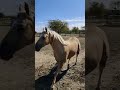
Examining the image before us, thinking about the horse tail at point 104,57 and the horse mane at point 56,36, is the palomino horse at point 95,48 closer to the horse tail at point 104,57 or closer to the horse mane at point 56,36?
the horse tail at point 104,57

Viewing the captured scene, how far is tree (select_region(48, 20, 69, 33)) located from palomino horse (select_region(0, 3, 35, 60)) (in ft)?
0.74

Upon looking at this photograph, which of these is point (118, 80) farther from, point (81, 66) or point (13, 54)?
point (13, 54)

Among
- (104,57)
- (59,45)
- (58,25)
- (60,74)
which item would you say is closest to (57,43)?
(59,45)

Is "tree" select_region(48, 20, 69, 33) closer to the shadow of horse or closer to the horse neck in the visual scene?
the horse neck

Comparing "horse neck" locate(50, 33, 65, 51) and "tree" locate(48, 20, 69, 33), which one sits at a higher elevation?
→ "tree" locate(48, 20, 69, 33)

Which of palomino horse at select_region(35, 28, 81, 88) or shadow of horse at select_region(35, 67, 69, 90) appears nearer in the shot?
palomino horse at select_region(35, 28, 81, 88)

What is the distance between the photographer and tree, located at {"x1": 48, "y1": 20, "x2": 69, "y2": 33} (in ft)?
11.9

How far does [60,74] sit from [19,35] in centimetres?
68

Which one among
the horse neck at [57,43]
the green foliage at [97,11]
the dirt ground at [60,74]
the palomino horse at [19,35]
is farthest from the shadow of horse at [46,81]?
the green foliage at [97,11]

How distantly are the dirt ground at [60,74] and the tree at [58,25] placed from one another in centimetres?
22

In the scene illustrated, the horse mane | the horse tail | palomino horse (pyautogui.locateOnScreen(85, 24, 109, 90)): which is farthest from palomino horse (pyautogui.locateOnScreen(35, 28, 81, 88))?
the horse tail

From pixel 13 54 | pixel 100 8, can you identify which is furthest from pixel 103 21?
pixel 13 54

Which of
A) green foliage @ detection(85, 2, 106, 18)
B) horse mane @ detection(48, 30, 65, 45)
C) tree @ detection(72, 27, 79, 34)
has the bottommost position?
horse mane @ detection(48, 30, 65, 45)

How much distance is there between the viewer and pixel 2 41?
371 cm
